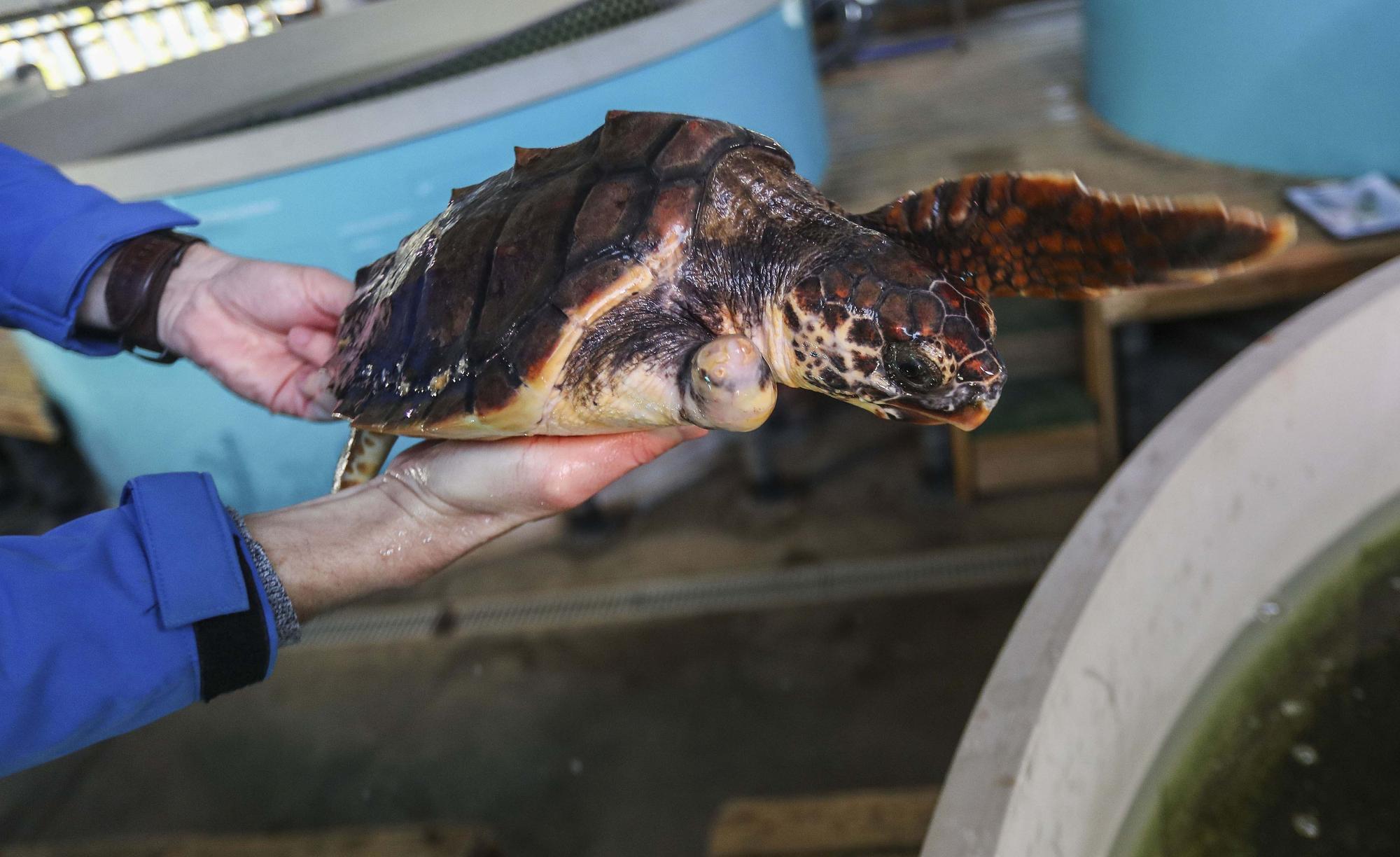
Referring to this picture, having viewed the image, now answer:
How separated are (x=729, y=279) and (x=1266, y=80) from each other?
180cm

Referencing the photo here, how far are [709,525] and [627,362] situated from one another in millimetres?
1815

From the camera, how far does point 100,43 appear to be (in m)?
4.38

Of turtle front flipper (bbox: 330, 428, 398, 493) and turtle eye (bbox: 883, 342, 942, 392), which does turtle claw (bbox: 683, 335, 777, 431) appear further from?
turtle front flipper (bbox: 330, 428, 398, 493)

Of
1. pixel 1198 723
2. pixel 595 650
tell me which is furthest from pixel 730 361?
pixel 595 650

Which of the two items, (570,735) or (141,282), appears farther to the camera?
(570,735)

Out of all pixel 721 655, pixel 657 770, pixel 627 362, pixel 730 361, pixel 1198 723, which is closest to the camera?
pixel 730 361

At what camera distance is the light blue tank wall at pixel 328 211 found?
188cm

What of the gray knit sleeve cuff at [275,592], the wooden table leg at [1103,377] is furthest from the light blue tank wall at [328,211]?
the gray knit sleeve cuff at [275,592]

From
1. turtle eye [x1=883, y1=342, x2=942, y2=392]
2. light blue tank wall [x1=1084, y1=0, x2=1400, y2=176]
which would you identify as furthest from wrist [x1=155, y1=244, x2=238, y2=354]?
light blue tank wall [x1=1084, y1=0, x2=1400, y2=176]

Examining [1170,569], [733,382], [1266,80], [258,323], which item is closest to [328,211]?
[258,323]

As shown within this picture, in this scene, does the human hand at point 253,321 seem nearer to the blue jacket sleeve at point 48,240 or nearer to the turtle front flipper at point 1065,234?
the blue jacket sleeve at point 48,240

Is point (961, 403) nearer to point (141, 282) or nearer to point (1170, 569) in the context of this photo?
point (1170, 569)

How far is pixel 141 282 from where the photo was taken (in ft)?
3.79

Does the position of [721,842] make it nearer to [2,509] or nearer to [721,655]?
[721,655]
